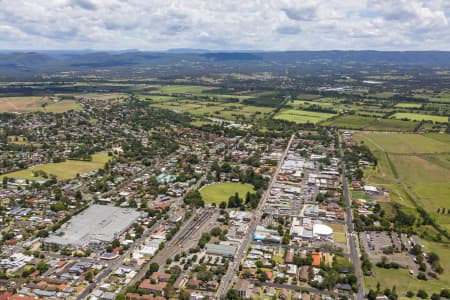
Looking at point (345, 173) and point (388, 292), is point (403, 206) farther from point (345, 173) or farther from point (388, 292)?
point (388, 292)

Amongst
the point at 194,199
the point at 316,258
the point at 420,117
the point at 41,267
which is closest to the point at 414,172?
the point at 316,258

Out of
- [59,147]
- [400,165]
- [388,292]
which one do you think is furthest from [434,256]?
[59,147]

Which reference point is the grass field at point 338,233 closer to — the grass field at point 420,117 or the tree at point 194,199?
the tree at point 194,199

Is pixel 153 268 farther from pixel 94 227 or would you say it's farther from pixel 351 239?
pixel 351 239

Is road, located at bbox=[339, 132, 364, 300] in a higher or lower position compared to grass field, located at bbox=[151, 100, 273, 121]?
lower

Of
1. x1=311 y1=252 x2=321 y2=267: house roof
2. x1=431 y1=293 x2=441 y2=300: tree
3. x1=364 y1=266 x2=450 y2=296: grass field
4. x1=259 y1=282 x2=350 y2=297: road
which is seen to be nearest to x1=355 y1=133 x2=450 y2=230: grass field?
x1=364 y1=266 x2=450 y2=296: grass field

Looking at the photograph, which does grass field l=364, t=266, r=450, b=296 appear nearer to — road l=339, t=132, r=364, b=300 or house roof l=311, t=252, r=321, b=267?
road l=339, t=132, r=364, b=300

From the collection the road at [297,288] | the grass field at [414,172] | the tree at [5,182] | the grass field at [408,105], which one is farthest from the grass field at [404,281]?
the grass field at [408,105]

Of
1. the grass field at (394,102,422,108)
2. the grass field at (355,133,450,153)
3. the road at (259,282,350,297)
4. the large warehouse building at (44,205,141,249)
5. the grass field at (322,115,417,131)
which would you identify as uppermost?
the grass field at (394,102,422,108)
